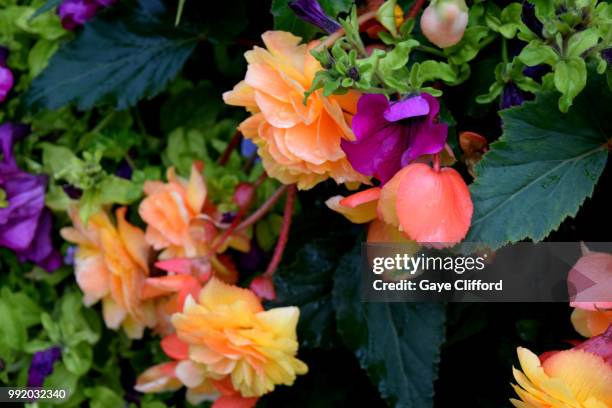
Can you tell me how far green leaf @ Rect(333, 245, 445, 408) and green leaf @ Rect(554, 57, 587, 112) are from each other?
0.84 feet

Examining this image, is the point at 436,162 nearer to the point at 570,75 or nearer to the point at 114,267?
the point at 570,75

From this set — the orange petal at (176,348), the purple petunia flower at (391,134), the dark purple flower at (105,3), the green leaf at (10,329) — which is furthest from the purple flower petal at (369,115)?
the green leaf at (10,329)

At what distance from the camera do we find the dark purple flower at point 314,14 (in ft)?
1.93

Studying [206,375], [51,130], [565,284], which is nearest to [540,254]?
[565,284]

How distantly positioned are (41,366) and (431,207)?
21.7 inches

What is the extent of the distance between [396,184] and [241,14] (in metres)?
0.36

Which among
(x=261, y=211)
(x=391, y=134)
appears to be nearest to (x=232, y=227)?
(x=261, y=211)

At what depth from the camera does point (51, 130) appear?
0.96m

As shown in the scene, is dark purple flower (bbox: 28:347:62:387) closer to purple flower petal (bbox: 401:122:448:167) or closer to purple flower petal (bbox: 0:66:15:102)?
purple flower petal (bbox: 0:66:15:102)

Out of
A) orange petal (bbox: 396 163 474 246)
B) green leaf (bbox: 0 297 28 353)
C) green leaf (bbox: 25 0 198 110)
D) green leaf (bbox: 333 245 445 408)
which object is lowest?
green leaf (bbox: 0 297 28 353)

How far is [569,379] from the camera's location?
0.55m

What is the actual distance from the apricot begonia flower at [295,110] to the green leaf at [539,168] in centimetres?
9

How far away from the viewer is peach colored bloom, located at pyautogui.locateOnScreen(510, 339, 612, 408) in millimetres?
531

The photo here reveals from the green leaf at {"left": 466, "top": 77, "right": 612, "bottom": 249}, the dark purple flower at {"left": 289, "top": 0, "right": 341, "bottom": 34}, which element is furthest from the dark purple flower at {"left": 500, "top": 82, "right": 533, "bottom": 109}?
the dark purple flower at {"left": 289, "top": 0, "right": 341, "bottom": 34}
